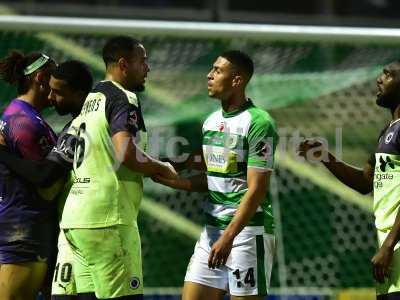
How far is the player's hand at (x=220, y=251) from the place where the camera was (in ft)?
20.0

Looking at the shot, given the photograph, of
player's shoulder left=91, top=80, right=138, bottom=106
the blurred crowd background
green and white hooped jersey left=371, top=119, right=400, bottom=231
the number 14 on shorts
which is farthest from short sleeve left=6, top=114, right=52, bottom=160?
the blurred crowd background

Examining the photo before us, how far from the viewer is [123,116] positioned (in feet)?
19.0

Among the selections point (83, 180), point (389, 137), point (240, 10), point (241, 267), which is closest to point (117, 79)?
point (83, 180)

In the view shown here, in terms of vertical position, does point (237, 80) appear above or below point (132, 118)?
above

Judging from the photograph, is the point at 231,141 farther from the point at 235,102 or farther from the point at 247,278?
the point at 247,278

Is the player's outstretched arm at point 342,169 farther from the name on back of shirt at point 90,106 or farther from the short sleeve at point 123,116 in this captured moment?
the name on back of shirt at point 90,106

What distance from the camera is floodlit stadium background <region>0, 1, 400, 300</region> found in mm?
9469

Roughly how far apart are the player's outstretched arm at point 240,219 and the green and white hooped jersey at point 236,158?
130 mm

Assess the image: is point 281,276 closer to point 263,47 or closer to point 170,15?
point 263,47

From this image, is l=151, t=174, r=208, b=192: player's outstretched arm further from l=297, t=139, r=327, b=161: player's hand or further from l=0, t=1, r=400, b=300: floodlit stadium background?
l=0, t=1, r=400, b=300: floodlit stadium background

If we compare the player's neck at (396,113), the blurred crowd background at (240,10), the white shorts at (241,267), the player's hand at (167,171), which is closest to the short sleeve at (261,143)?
the white shorts at (241,267)

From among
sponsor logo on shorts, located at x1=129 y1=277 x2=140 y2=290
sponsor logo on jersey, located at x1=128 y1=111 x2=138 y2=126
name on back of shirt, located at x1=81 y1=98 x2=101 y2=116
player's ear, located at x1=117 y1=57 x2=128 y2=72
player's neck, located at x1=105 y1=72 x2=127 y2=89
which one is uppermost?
player's ear, located at x1=117 y1=57 x2=128 y2=72

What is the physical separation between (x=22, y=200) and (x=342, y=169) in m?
2.11

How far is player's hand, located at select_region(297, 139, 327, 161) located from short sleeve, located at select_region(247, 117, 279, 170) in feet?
1.29
